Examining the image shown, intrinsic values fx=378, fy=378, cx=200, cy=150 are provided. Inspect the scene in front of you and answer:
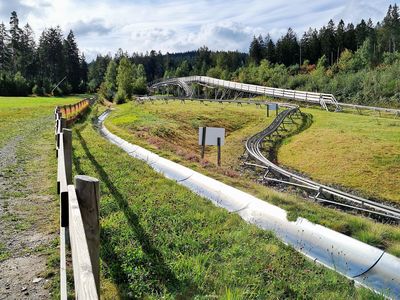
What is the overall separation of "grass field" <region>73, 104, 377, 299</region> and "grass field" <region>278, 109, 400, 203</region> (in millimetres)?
14785

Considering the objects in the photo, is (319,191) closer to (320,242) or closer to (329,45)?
(320,242)

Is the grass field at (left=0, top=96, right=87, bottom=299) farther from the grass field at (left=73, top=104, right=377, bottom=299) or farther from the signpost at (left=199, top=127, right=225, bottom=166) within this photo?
the signpost at (left=199, top=127, right=225, bottom=166)

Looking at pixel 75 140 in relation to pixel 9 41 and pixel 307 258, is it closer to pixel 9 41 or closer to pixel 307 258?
pixel 307 258

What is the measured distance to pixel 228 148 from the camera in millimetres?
30281

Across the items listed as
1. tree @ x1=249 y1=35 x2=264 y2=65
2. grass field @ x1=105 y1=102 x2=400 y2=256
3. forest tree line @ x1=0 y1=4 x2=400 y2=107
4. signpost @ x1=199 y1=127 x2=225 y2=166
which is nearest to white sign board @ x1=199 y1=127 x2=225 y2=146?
signpost @ x1=199 y1=127 x2=225 y2=166

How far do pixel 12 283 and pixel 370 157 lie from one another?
A: 23.8m

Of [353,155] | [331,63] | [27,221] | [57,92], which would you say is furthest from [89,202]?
[331,63]

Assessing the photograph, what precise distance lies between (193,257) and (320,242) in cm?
283

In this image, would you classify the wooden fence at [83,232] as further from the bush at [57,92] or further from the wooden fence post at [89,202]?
the bush at [57,92]

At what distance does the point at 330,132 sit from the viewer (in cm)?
3198

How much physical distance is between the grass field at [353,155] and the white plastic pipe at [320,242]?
41.8 ft

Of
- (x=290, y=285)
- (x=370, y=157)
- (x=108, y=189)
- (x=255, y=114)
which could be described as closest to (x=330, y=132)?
(x=370, y=157)

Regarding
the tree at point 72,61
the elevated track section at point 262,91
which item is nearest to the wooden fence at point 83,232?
the elevated track section at point 262,91

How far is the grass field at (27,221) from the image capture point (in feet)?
17.4
